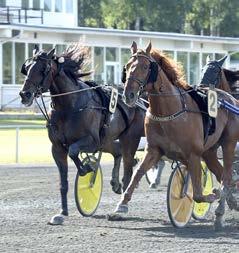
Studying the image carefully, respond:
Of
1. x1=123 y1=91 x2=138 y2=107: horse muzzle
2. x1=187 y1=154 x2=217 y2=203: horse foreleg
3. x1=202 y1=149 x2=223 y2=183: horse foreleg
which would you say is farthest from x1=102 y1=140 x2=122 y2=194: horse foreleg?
x1=123 y1=91 x2=138 y2=107: horse muzzle

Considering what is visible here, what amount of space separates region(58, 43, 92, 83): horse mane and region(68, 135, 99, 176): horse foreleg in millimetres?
843

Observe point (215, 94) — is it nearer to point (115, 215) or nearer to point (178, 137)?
point (178, 137)

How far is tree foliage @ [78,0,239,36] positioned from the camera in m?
71.1

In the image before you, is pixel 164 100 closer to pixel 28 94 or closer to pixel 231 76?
pixel 28 94

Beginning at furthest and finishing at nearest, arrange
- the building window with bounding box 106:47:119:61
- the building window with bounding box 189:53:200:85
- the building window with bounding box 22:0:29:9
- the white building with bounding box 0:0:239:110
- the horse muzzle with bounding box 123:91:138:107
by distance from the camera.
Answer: the building window with bounding box 189:53:200:85, the building window with bounding box 22:0:29:9, the building window with bounding box 106:47:119:61, the white building with bounding box 0:0:239:110, the horse muzzle with bounding box 123:91:138:107

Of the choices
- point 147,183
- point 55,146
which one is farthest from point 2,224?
point 147,183

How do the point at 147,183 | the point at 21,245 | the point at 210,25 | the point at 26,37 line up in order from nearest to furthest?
the point at 21,245, the point at 147,183, the point at 26,37, the point at 210,25

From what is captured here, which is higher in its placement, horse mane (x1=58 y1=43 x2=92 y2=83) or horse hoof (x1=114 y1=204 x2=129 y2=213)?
horse mane (x1=58 y1=43 x2=92 y2=83)

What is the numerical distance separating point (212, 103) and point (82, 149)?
1.61 m

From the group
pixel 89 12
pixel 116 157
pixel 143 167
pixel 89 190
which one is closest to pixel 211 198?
pixel 143 167

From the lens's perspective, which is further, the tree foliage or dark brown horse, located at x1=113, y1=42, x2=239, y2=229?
the tree foliage

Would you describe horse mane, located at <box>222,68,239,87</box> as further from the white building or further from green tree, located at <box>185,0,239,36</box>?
green tree, located at <box>185,0,239,36</box>

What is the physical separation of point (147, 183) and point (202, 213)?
14.5 feet

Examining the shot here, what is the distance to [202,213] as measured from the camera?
11.3 meters
